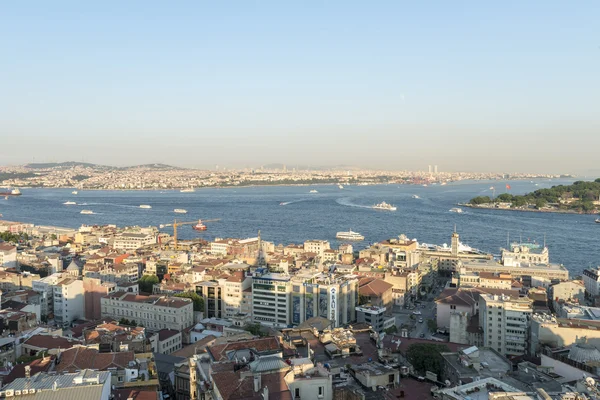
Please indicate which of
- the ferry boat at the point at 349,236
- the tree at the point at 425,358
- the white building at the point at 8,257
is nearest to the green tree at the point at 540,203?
the ferry boat at the point at 349,236

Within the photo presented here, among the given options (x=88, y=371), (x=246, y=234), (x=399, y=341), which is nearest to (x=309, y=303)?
(x=399, y=341)

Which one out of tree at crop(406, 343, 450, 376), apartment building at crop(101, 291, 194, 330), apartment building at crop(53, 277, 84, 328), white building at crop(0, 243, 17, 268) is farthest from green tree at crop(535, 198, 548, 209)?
tree at crop(406, 343, 450, 376)

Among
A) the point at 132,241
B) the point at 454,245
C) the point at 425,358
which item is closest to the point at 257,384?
the point at 425,358

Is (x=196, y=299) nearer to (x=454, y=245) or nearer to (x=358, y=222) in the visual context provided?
(x=454, y=245)

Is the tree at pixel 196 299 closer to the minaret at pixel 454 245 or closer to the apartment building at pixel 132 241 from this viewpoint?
the minaret at pixel 454 245

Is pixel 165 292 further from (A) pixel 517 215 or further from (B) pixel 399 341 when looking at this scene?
(A) pixel 517 215
